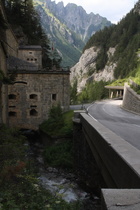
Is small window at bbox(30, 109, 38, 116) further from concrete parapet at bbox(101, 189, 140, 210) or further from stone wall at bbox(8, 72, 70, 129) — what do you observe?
concrete parapet at bbox(101, 189, 140, 210)

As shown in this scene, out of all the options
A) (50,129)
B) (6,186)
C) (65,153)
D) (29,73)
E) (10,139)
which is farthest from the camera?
(29,73)

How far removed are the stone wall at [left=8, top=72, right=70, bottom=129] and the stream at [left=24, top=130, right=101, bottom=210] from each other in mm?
6613

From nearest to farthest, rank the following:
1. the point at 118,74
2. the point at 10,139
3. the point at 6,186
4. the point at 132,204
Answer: the point at 132,204
the point at 6,186
the point at 10,139
the point at 118,74

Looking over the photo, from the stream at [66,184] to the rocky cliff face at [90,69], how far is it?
111562 millimetres

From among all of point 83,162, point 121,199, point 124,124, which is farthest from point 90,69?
point 121,199

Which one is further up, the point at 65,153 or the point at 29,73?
the point at 29,73

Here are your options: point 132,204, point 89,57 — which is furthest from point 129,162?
point 89,57

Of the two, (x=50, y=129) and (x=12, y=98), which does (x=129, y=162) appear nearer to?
(x=50, y=129)

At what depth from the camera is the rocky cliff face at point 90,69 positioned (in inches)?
5192

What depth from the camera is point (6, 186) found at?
10.0 meters

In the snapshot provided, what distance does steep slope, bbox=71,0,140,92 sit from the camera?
4656 inches

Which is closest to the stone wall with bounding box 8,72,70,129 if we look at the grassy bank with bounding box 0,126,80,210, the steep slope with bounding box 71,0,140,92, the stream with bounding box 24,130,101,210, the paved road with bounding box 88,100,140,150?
the stream with bounding box 24,130,101,210

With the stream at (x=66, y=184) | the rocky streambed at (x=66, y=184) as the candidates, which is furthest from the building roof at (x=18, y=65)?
the rocky streambed at (x=66, y=184)

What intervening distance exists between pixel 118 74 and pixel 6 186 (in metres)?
112
